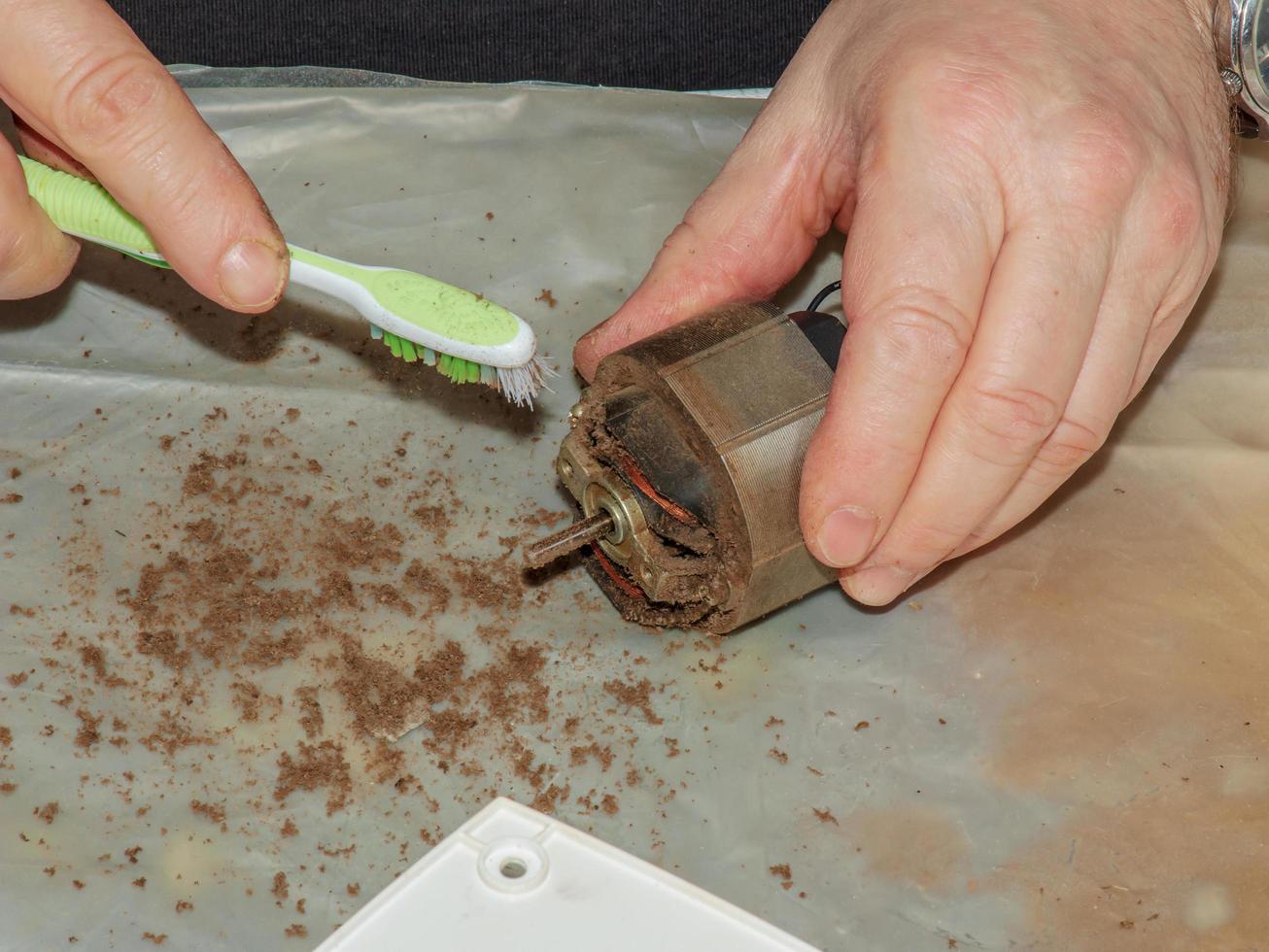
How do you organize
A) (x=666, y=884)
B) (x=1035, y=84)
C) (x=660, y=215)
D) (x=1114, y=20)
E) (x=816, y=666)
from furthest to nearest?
(x=660, y=215)
(x=816, y=666)
(x=1114, y=20)
(x=1035, y=84)
(x=666, y=884)

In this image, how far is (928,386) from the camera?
119cm

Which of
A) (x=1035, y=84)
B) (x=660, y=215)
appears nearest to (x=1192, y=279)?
(x=1035, y=84)

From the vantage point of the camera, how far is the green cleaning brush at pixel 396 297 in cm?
126

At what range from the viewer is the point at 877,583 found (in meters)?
1.36

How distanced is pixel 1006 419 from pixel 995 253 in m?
0.17

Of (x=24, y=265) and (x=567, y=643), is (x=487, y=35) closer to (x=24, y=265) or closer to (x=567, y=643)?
(x=24, y=265)

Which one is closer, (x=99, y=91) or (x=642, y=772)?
(x=99, y=91)

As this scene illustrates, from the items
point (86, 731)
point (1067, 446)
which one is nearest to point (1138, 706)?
point (1067, 446)

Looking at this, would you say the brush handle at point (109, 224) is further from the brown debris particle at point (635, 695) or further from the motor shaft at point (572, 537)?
the brown debris particle at point (635, 695)

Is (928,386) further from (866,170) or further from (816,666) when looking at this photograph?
(816,666)

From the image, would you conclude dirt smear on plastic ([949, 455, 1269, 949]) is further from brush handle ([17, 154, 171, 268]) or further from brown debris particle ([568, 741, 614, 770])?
brush handle ([17, 154, 171, 268])

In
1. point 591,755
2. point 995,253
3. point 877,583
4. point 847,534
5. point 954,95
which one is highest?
point 954,95

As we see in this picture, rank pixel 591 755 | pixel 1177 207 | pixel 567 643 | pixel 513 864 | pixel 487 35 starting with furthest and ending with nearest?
pixel 487 35, pixel 567 643, pixel 591 755, pixel 1177 207, pixel 513 864

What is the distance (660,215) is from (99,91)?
2.92 ft
